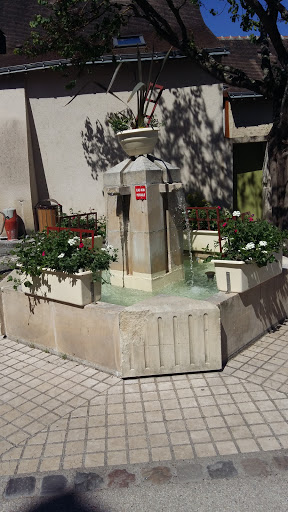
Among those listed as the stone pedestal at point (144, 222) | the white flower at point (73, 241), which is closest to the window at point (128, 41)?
the stone pedestal at point (144, 222)

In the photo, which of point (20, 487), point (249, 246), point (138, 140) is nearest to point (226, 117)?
point (138, 140)

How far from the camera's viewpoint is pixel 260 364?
5410 millimetres

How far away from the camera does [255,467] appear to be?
3.60 m

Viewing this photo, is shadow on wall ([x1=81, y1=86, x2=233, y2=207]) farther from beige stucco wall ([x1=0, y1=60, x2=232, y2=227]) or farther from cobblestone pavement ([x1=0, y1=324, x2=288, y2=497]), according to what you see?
cobblestone pavement ([x1=0, y1=324, x2=288, y2=497])

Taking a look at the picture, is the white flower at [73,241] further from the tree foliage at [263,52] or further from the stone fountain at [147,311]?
the tree foliage at [263,52]

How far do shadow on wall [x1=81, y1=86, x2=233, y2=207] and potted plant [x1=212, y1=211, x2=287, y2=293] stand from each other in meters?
6.68

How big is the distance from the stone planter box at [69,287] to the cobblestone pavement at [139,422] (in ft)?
2.82

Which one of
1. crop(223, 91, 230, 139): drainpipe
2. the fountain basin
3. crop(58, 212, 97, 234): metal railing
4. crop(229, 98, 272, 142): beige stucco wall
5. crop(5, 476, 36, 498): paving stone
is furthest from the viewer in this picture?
crop(229, 98, 272, 142): beige stucco wall

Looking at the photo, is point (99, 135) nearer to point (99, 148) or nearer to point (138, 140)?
point (99, 148)

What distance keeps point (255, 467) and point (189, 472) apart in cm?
54

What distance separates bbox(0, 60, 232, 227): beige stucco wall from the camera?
12.5m

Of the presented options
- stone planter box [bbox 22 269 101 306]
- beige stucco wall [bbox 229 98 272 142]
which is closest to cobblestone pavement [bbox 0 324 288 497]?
stone planter box [bbox 22 269 101 306]

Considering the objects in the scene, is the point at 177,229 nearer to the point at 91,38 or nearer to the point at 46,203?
the point at 91,38

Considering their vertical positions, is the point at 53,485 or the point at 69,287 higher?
the point at 69,287
